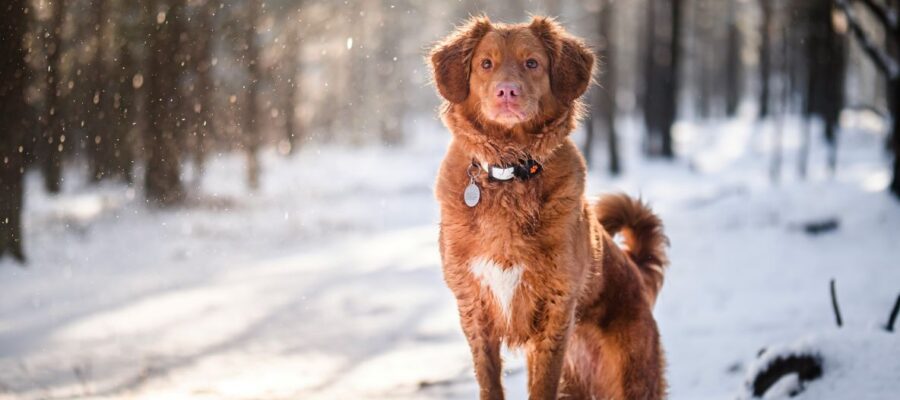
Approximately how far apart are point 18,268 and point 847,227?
450 inches

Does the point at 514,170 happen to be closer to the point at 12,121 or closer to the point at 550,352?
the point at 550,352

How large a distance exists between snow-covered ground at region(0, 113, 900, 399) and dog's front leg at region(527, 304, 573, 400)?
149 cm

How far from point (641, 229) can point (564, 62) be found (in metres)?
1.31

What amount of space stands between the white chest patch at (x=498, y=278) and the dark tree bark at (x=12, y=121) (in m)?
8.66

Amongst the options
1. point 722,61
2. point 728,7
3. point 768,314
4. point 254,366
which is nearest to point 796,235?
point 768,314

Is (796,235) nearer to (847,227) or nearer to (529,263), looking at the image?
(847,227)

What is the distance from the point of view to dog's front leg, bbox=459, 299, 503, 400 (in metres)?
3.54

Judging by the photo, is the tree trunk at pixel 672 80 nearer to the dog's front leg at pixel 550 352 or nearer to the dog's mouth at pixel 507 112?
the dog's mouth at pixel 507 112

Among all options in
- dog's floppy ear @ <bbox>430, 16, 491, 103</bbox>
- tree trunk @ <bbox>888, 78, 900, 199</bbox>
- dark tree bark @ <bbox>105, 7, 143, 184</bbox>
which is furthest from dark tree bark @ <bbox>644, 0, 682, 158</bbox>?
dog's floppy ear @ <bbox>430, 16, 491, 103</bbox>

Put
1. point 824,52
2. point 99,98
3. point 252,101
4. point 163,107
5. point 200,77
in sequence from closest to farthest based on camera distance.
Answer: point 99,98 < point 163,107 < point 200,77 < point 824,52 < point 252,101

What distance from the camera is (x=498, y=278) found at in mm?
3383

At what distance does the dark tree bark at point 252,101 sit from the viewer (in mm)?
20688

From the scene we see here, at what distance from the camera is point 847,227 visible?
34.4 ft

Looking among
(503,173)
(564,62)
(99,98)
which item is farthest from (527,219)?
(99,98)
